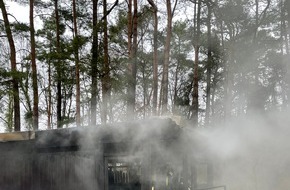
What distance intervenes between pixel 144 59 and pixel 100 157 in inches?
844

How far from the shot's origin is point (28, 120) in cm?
2294

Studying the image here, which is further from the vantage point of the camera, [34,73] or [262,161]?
[262,161]

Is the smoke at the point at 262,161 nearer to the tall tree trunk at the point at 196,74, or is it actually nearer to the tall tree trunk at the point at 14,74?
the tall tree trunk at the point at 196,74

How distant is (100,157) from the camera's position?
28.0 feet

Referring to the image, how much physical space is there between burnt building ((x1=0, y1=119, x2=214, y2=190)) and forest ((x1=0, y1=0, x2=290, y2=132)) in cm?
829

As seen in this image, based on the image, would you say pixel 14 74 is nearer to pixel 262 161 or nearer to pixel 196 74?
pixel 196 74

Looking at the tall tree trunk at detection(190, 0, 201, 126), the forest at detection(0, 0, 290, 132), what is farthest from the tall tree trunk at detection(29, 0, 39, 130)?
the tall tree trunk at detection(190, 0, 201, 126)

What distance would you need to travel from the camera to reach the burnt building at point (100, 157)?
822 cm

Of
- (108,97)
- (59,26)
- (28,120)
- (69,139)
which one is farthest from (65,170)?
(59,26)

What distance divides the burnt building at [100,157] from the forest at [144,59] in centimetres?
829

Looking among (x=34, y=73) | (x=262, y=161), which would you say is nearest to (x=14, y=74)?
(x=34, y=73)

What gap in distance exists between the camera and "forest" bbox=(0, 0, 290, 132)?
1848cm

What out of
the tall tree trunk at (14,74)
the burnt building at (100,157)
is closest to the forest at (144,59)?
the tall tree trunk at (14,74)

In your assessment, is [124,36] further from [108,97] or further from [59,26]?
[108,97]
